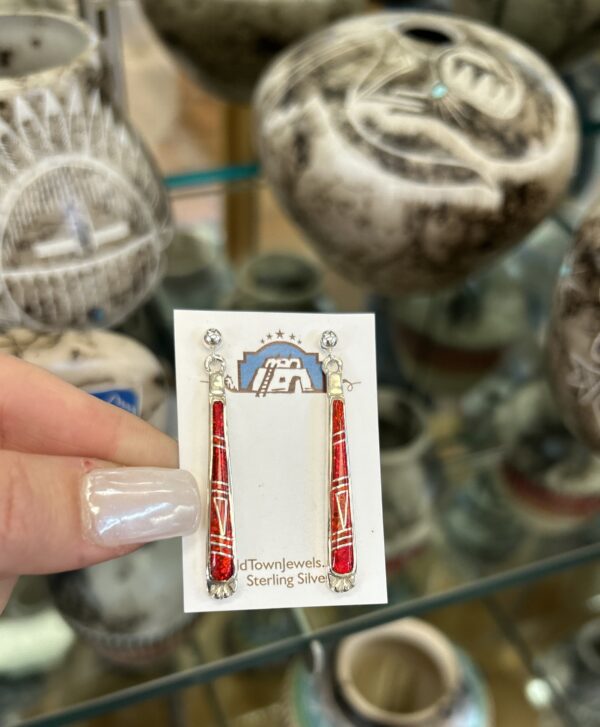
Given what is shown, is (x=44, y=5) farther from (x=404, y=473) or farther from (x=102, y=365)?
(x=404, y=473)

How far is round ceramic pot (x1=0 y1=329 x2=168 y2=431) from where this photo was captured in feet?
1.01

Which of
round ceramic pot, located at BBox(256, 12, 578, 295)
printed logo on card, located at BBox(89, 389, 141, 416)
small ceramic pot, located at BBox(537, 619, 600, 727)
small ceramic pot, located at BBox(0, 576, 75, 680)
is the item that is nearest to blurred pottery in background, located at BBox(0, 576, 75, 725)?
small ceramic pot, located at BBox(0, 576, 75, 680)

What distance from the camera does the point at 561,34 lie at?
45 cm

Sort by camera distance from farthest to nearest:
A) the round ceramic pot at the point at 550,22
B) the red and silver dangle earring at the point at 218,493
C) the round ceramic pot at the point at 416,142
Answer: the round ceramic pot at the point at 550,22, the round ceramic pot at the point at 416,142, the red and silver dangle earring at the point at 218,493

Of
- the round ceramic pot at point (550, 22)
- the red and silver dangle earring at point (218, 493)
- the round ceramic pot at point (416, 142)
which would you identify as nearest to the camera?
the red and silver dangle earring at point (218, 493)

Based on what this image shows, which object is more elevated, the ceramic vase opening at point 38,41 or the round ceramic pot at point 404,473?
the ceramic vase opening at point 38,41

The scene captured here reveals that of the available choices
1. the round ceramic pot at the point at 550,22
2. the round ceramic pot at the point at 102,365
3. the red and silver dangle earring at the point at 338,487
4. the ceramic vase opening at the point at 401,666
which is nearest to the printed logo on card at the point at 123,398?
the round ceramic pot at the point at 102,365

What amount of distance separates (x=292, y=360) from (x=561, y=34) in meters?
0.33

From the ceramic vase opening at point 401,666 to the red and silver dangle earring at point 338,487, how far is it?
0.79ft

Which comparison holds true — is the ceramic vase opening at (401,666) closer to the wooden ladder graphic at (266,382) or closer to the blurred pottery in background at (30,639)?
the blurred pottery in background at (30,639)

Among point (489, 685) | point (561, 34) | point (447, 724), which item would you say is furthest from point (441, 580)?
point (561, 34)

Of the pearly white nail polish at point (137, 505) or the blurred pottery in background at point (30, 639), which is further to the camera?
the blurred pottery in background at point (30, 639)

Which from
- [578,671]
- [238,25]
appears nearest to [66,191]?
[238,25]

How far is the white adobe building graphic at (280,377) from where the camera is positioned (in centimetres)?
23
